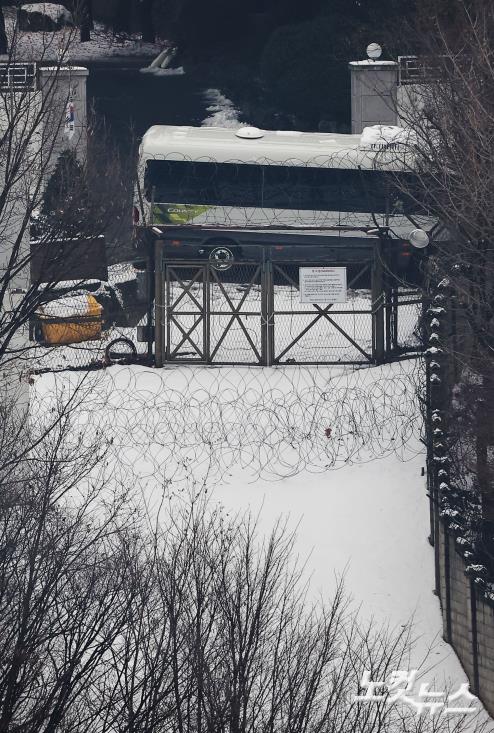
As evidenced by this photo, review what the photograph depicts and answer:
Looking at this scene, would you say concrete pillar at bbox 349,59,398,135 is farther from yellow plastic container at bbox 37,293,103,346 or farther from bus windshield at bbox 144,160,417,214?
yellow plastic container at bbox 37,293,103,346

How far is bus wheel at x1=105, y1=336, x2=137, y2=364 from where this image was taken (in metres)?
19.6

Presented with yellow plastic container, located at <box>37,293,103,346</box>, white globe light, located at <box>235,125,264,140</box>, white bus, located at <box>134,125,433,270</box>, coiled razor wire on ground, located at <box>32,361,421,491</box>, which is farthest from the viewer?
white globe light, located at <box>235,125,264,140</box>

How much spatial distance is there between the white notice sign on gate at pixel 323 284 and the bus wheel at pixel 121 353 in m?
2.72

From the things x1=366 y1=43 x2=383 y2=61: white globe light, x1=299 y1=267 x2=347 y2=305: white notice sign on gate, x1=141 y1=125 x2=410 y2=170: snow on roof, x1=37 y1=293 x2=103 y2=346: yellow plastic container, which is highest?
x1=366 y1=43 x2=383 y2=61: white globe light

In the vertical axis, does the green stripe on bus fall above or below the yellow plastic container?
above

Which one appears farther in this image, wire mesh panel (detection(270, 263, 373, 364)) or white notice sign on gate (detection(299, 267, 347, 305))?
white notice sign on gate (detection(299, 267, 347, 305))

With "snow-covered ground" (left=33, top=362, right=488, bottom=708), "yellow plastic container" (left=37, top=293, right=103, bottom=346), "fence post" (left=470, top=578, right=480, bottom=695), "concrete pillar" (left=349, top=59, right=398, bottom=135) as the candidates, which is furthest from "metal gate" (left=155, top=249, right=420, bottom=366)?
"concrete pillar" (left=349, top=59, right=398, bottom=135)

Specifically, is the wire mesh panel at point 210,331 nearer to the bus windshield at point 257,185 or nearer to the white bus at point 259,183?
the white bus at point 259,183

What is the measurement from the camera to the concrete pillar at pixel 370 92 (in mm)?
29703

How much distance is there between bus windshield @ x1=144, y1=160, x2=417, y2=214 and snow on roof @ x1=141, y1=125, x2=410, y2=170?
14 centimetres

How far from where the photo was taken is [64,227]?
14734 millimetres

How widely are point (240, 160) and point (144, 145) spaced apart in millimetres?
2053

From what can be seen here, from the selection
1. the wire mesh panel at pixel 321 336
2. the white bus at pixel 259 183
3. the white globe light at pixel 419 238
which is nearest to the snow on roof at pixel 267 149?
the white bus at pixel 259 183

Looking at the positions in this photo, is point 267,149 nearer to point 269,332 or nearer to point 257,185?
point 257,185
